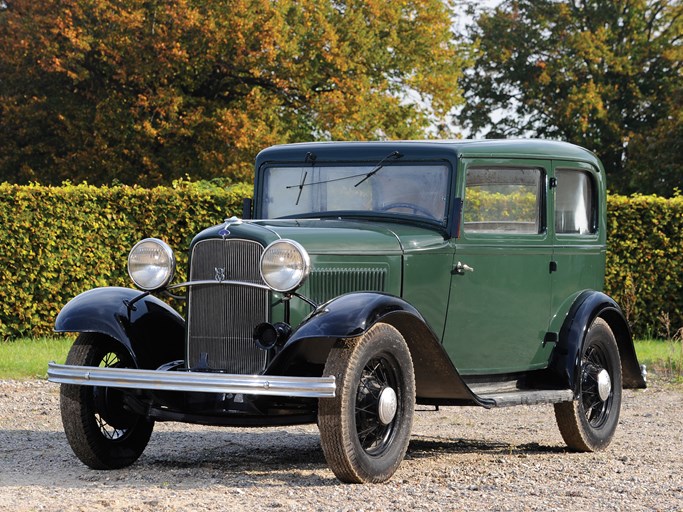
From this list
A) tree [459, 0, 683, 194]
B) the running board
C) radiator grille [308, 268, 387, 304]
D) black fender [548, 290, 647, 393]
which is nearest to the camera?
radiator grille [308, 268, 387, 304]

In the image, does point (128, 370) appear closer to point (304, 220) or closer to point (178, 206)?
point (304, 220)

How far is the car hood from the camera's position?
615cm

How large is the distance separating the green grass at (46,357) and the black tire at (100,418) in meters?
4.30

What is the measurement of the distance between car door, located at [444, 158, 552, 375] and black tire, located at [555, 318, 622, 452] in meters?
0.34

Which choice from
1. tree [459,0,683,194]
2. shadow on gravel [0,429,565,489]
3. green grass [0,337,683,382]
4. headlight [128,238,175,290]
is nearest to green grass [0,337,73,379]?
green grass [0,337,683,382]

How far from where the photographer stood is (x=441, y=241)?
22.2ft

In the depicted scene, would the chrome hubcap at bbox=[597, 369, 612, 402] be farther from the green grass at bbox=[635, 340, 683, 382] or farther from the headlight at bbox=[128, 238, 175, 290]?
the green grass at bbox=[635, 340, 683, 382]

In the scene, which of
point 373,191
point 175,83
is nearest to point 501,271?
point 373,191

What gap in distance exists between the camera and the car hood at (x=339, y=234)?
20.2 ft

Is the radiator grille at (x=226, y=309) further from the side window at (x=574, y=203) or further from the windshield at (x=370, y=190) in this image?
the side window at (x=574, y=203)

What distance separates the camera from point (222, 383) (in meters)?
5.57

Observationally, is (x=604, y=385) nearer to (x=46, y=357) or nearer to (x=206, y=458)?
(x=206, y=458)

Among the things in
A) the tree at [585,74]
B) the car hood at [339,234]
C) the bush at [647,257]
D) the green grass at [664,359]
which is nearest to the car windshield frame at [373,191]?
the car hood at [339,234]

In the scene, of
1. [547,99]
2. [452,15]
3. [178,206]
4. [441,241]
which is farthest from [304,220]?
[547,99]
